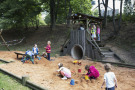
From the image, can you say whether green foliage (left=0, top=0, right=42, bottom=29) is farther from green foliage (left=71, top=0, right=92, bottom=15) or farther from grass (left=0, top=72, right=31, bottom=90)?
grass (left=0, top=72, right=31, bottom=90)

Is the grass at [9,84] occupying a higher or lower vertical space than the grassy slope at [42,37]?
lower

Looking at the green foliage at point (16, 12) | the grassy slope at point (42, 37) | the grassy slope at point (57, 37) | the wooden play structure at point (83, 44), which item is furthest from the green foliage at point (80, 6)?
the wooden play structure at point (83, 44)

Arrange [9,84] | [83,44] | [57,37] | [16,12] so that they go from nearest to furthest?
[9,84] → [83,44] → [16,12] → [57,37]

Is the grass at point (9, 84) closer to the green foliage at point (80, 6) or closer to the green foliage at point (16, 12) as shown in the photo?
the green foliage at point (16, 12)

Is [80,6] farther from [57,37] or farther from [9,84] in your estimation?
[9,84]

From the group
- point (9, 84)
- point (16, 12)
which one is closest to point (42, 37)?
point (16, 12)

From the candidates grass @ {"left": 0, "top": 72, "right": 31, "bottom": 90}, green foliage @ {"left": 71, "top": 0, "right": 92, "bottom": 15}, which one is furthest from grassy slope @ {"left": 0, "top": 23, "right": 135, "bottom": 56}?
grass @ {"left": 0, "top": 72, "right": 31, "bottom": 90}

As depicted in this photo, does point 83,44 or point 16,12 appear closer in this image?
point 83,44

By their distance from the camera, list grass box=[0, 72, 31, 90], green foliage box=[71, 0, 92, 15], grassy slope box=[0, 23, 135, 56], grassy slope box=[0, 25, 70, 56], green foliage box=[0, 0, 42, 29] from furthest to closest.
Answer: green foliage box=[71, 0, 92, 15]
grassy slope box=[0, 25, 70, 56]
green foliage box=[0, 0, 42, 29]
grassy slope box=[0, 23, 135, 56]
grass box=[0, 72, 31, 90]

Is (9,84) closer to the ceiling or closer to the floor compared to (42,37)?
closer to the floor

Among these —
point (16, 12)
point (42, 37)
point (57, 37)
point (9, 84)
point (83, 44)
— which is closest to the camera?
point (9, 84)

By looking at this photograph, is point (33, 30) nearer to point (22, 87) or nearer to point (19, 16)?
point (19, 16)

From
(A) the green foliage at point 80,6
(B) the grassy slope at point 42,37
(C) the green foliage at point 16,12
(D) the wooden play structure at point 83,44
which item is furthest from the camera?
(A) the green foliage at point 80,6

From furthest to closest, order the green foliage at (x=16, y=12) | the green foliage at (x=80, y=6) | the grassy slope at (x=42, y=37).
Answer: the green foliage at (x=80, y=6)
the grassy slope at (x=42, y=37)
the green foliage at (x=16, y=12)
